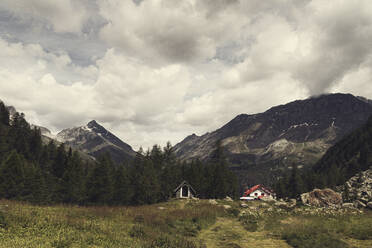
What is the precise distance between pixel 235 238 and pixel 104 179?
39187 mm

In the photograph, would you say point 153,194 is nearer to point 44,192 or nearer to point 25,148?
point 44,192

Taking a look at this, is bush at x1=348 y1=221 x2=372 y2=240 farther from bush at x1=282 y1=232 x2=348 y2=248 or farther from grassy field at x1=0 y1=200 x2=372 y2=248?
bush at x1=282 y1=232 x2=348 y2=248

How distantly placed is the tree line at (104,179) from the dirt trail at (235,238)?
32305 mm

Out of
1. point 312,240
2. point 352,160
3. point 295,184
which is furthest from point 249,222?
point 352,160

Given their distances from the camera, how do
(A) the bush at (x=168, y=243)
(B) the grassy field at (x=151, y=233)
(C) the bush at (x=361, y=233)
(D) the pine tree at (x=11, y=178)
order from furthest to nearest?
(D) the pine tree at (x=11, y=178)
(C) the bush at (x=361, y=233)
(A) the bush at (x=168, y=243)
(B) the grassy field at (x=151, y=233)

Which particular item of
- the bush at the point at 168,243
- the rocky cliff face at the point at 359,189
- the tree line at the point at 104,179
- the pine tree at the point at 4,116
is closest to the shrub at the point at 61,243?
the bush at the point at 168,243

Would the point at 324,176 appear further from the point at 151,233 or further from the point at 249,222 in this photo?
the point at 151,233

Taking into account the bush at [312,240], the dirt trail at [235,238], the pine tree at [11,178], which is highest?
the pine tree at [11,178]

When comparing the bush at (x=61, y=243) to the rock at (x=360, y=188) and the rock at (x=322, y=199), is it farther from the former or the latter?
the rock at (x=360, y=188)

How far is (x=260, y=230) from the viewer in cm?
2388

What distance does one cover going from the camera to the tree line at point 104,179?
47.7 m

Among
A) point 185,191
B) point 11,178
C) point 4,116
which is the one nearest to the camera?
point 11,178

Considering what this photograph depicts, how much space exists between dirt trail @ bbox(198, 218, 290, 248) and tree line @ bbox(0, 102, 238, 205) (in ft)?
106

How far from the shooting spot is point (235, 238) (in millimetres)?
20734
